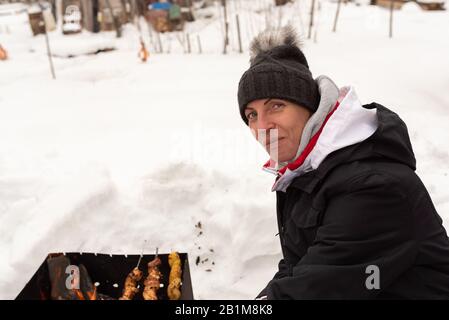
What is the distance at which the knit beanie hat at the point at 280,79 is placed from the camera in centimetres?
151

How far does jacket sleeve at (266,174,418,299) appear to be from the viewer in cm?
124

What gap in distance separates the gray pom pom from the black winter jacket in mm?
546

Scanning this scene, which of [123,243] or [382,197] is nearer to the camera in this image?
[382,197]

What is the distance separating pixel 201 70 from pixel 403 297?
18.6 feet

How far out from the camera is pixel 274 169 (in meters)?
1.68

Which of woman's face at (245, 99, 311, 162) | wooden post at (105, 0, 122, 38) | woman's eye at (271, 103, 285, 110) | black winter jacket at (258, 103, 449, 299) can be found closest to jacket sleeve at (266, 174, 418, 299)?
black winter jacket at (258, 103, 449, 299)

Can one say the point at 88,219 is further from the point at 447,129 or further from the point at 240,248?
the point at 447,129

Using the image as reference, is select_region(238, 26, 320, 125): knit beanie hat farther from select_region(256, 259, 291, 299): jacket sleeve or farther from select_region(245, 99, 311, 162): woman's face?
select_region(256, 259, 291, 299): jacket sleeve

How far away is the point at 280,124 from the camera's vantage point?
151cm

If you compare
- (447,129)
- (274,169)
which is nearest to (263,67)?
(274,169)

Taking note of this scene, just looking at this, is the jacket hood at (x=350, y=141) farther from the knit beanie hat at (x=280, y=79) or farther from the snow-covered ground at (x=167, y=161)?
the snow-covered ground at (x=167, y=161)

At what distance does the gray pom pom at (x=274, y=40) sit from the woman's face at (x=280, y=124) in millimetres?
289

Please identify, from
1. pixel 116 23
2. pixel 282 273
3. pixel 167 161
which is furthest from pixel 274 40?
pixel 116 23

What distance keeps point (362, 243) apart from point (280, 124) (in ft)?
1.79
